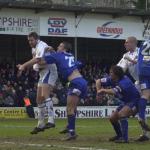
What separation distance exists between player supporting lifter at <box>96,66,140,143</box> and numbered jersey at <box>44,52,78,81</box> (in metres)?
0.80

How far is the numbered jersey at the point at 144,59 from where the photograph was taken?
44.3 ft

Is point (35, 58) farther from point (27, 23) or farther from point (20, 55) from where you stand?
point (20, 55)

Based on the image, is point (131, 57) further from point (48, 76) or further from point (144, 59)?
point (48, 76)

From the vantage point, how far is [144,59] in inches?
535

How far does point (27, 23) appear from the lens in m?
35.0

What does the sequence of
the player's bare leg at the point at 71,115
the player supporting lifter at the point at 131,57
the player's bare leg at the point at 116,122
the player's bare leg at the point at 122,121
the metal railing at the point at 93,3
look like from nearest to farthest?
the player's bare leg at the point at 122,121 < the player's bare leg at the point at 116,122 < the player's bare leg at the point at 71,115 < the player supporting lifter at the point at 131,57 < the metal railing at the point at 93,3

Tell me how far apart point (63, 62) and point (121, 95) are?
1465 mm

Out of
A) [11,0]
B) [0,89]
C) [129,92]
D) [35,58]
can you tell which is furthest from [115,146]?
[11,0]

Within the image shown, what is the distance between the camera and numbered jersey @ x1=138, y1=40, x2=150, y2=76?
13.5 metres

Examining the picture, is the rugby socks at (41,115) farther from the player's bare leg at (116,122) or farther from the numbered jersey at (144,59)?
the numbered jersey at (144,59)

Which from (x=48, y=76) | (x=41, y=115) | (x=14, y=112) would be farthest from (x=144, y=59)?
(x=14, y=112)

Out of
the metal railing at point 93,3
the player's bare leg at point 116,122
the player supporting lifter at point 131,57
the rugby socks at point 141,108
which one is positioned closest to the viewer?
the player's bare leg at point 116,122

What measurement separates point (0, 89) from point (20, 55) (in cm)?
848

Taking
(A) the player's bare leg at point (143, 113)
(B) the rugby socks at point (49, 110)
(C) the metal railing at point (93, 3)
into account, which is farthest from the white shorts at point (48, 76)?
(C) the metal railing at point (93, 3)
